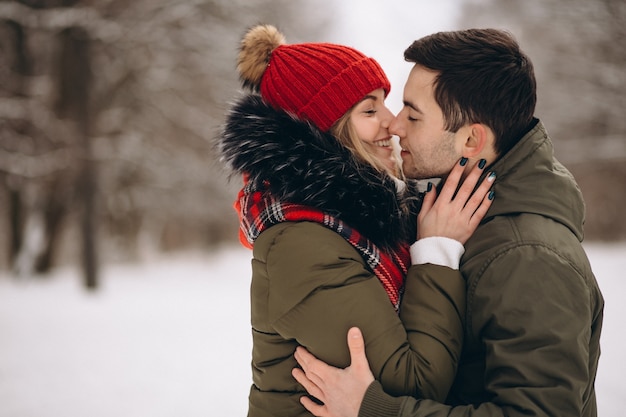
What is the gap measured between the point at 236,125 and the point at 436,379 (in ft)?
3.64

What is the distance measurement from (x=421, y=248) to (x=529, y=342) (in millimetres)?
450

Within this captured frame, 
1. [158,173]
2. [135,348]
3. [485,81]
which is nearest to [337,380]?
[485,81]

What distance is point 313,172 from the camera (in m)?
1.80

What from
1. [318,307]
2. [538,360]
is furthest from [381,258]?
[538,360]

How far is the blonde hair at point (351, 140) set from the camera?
6.75 feet

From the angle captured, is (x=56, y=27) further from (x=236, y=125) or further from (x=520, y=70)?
(x=520, y=70)

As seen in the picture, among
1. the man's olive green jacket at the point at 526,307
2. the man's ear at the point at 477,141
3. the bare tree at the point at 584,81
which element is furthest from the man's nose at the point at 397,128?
the bare tree at the point at 584,81

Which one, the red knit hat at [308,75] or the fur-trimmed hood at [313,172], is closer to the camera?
the fur-trimmed hood at [313,172]

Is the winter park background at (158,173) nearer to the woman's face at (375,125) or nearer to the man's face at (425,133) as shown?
the woman's face at (375,125)

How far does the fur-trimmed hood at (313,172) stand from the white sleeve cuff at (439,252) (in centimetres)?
11

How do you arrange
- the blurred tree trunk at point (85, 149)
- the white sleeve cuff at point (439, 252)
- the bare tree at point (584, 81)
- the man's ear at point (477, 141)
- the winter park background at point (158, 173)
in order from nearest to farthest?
the white sleeve cuff at point (439, 252) → the man's ear at point (477, 141) → the winter park background at point (158, 173) → the blurred tree trunk at point (85, 149) → the bare tree at point (584, 81)

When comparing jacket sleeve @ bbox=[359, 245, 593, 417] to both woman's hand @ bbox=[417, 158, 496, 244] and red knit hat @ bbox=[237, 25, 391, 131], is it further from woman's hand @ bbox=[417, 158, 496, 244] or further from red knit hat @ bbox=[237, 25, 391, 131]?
red knit hat @ bbox=[237, 25, 391, 131]

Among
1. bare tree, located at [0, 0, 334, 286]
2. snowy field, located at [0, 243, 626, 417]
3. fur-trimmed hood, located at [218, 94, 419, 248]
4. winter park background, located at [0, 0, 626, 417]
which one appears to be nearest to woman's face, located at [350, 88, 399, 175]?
fur-trimmed hood, located at [218, 94, 419, 248]

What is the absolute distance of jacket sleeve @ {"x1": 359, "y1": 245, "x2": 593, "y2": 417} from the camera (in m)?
1.51
